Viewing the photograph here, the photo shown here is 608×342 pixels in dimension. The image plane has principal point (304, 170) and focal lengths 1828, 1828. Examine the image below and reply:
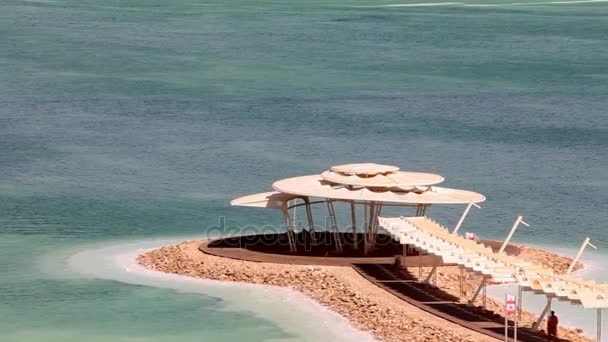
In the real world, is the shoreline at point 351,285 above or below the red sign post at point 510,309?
below

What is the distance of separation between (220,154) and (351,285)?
52025 millimetres

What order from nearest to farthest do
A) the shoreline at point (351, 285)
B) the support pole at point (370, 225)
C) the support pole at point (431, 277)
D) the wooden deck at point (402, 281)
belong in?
the shoreline at point (351, 285)
the wooden deck at point (402, 281)
the support pole at point (431, 277)
the support pole at point (370, 225)

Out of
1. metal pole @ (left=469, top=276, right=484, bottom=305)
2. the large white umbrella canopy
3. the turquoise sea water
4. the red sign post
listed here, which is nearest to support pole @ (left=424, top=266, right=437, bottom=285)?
metal pole @ (left=469, top=276, right=484, bottom=305)

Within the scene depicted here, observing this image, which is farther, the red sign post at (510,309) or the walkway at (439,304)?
the walkway at (439,304)

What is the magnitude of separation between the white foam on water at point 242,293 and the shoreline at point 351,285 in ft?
1.42

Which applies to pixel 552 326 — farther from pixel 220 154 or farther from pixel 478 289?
pixel 220 154

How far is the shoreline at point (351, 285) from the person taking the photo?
64.4 meters

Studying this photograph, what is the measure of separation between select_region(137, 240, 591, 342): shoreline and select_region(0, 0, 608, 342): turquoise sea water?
1.44 m

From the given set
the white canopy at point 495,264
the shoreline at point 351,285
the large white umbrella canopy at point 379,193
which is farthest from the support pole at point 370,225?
the shoreline at point 351,285

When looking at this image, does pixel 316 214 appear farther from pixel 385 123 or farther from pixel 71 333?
pixel 385 123

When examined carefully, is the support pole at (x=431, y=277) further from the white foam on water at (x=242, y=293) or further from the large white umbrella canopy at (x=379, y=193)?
the white foam on water at (x=242, y=293)

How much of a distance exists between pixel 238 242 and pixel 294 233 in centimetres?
251

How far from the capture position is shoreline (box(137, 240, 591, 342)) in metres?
64.4

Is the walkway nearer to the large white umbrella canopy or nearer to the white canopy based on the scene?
the white canopy
